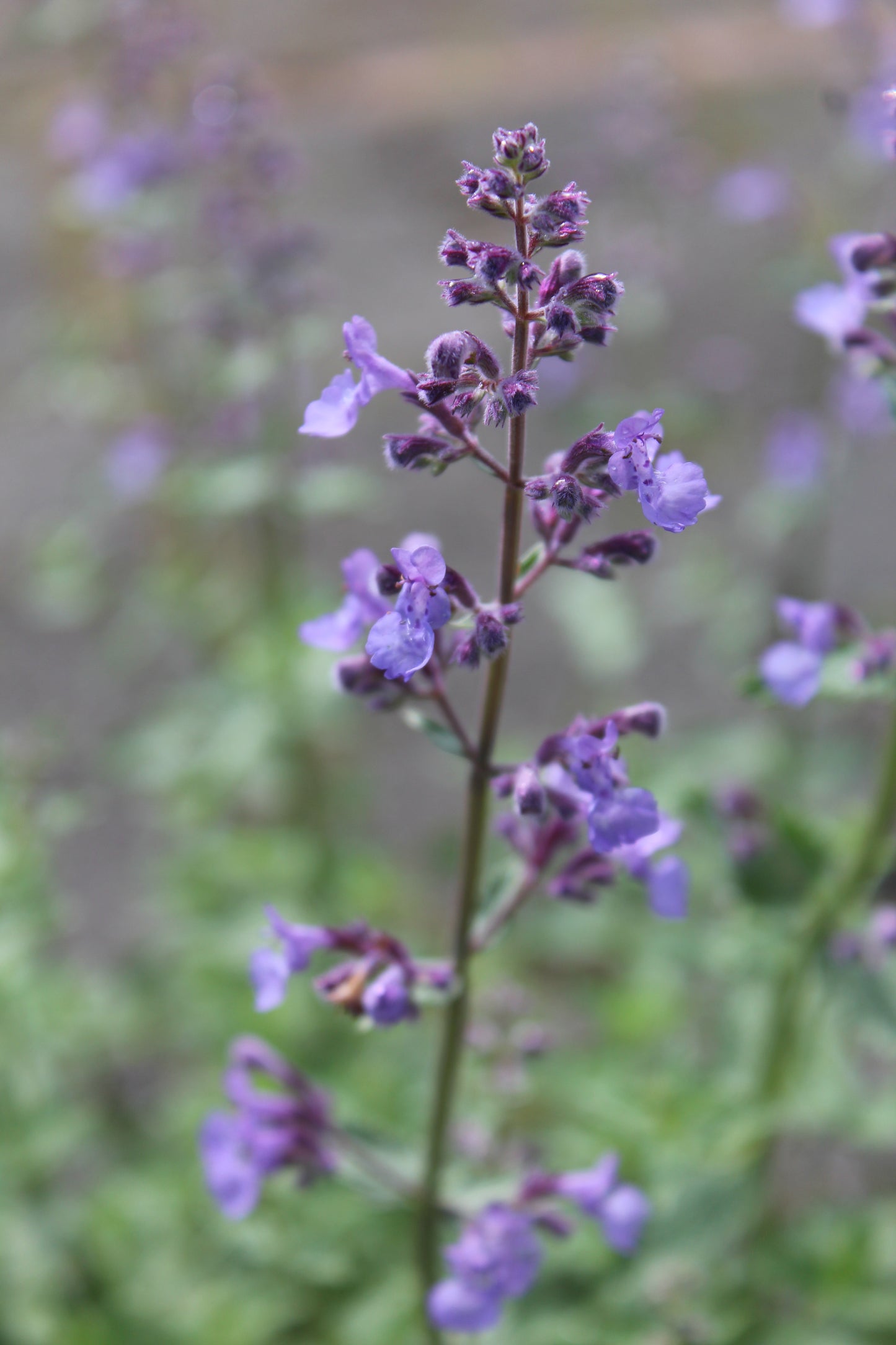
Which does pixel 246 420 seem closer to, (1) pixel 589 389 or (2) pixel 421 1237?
(1) pixel 589 389

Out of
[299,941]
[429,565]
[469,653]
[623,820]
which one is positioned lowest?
[299,941]

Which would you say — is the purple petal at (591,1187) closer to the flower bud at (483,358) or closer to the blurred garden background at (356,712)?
the blurred garden background at (356,712)

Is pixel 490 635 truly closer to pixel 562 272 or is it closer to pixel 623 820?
pixel 623 820

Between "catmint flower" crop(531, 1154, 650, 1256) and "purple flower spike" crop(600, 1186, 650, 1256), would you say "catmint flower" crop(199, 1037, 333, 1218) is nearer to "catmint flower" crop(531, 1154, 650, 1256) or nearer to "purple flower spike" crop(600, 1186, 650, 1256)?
"catmint flower" crop(531, 1154, 650, 1256)

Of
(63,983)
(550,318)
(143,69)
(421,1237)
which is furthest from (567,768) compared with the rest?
(143,69)

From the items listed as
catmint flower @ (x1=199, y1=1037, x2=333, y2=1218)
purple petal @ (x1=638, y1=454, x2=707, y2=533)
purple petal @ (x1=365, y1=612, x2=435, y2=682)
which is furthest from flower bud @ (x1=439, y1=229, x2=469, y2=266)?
catmint flower @ (x1=199, y1=1037, x2=333, y2=1218)

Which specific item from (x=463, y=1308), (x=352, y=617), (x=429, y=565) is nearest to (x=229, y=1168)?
(x=463, y=1308)

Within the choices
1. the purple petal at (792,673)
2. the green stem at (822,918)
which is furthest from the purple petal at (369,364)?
the green stem at (822,918)
